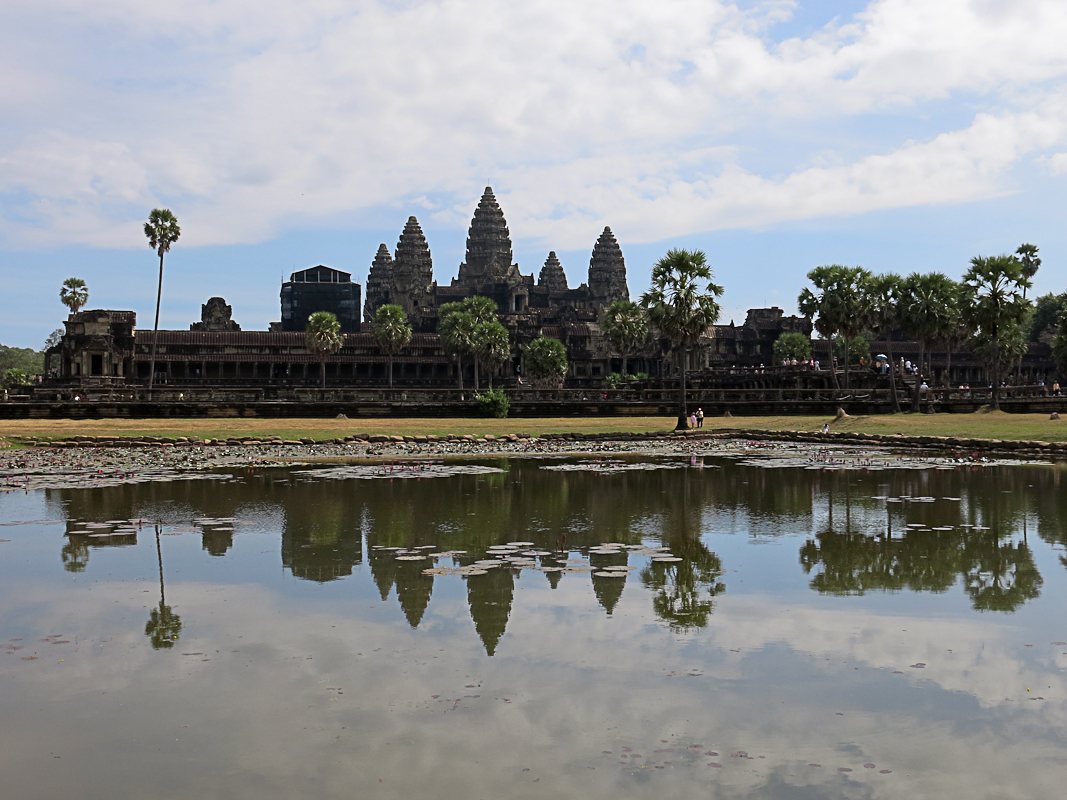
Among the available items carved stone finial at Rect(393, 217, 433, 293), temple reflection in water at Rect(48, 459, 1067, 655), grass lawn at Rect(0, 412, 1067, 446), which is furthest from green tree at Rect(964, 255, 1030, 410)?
carved stone finial at Rect(393, 217, 433, 293)

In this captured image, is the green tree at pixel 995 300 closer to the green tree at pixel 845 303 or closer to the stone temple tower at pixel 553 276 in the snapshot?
the green tree at pixel 845 303

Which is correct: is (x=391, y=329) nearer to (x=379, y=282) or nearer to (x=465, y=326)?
(x=465, y=326)

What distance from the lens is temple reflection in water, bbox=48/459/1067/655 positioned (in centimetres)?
1256

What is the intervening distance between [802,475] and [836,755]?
21.6 m

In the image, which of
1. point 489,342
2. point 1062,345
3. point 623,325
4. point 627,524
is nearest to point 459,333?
point 489,342

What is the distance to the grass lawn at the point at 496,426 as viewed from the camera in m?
44.3

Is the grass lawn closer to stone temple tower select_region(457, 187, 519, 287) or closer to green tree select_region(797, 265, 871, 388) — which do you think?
green tree select_region(797, 265, 871, 388)

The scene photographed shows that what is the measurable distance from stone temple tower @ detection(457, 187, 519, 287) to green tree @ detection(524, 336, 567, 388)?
62870 millimetres

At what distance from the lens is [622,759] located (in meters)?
7.14

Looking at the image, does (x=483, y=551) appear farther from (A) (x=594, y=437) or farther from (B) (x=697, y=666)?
(A) (x=594, y=437)

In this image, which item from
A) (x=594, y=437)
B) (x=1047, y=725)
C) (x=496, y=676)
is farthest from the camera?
(x=594, y=437)

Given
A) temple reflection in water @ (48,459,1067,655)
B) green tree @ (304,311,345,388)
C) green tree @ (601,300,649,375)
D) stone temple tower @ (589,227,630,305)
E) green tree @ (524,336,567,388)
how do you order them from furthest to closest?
1. stone temple tower @ (589,227,630,305)
2. green tree @ (524,336,567,388)
3. green tree @ (601,300,649,375)
4. green tree @ (304,311,345,388)
5. temple reflection in water @ (48,459,1067,655)

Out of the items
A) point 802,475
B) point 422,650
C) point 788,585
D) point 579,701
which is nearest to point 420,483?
point 802,475

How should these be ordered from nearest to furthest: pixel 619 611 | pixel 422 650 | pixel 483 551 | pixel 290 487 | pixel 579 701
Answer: pixel 579 701
pixel 422 650
pixel 619 611
pixel 483 551
pixel 290 487
